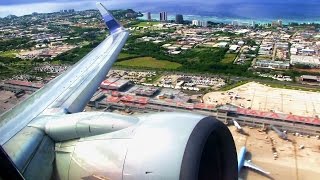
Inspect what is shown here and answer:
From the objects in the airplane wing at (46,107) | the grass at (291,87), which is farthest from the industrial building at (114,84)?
the airplane wing at (46,107)

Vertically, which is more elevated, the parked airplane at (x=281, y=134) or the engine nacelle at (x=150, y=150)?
the engine nacelle at (x=150, y=150)

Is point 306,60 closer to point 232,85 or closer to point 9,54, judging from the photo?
point 232,85

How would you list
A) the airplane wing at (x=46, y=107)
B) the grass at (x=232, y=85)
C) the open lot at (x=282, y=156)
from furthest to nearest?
1. the grass at (x=232, y=85)
2. the open lot at (x=282, y=156)
3. the airplane wing at (x=46, y=107)

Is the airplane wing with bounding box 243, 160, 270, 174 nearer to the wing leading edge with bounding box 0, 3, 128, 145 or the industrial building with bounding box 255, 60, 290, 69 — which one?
the wing leading edge with bounding box 0, 3, 128, 145

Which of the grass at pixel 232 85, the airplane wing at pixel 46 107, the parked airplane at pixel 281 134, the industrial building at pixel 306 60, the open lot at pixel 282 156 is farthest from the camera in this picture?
the industrial building at pixel 306 60

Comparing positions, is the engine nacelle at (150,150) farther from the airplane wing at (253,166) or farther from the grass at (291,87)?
the grass at (291,87)

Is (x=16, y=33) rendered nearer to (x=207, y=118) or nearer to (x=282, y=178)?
(x=282, y=178)

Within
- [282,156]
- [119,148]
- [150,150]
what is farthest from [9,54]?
[150,150]
